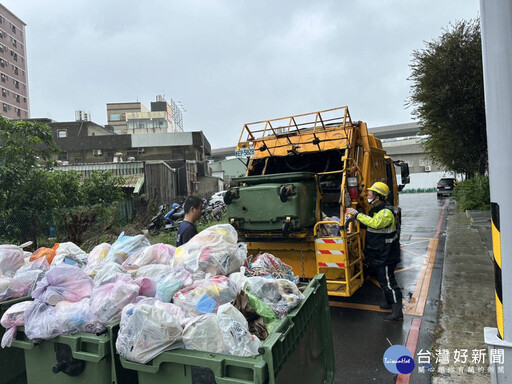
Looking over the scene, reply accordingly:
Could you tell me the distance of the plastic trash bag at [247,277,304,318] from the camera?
7.35ft

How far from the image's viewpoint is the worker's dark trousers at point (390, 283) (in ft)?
15.1

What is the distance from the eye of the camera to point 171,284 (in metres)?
2.31

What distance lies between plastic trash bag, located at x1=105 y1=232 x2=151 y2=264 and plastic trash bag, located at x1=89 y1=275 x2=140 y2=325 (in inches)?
35.5

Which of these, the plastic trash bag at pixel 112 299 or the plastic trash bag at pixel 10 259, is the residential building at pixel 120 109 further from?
the plastic trash bag at pixel 112 299

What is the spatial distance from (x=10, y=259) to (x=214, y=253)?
198 cm

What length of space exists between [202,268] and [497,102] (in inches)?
83.3

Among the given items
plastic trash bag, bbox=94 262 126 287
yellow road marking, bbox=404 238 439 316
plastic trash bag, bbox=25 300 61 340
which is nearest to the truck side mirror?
yellow road marking, bbox=404 238 439 316

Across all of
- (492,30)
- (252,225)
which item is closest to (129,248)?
(252,225)

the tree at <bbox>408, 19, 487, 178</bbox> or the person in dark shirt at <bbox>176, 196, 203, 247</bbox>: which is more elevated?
the tree at <bbox>408, 19, 487, 178</bbox>

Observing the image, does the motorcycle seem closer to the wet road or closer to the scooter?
the scooter

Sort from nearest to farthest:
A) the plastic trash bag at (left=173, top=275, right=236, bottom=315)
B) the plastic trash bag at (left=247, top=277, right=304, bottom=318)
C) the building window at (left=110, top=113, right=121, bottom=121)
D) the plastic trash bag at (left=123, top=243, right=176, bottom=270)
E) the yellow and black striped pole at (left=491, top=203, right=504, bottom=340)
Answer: the yellow and black striped pole at (left=491, top=203, right=504, bottom=340)
the plastic trash bag at (left=173, top=275, right=236, bottom=315)
the plastic trash bag at (left=247, top=277, right=304, bottom=318)
the plastic trash bag at (left=123, top=243, right=176, bottom=270)
the building window at (left=110, top=113, right=121, bottom=121)

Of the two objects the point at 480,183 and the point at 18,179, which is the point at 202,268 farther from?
the point at 480,183

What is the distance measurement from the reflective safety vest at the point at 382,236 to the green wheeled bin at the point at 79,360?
3.39 metres

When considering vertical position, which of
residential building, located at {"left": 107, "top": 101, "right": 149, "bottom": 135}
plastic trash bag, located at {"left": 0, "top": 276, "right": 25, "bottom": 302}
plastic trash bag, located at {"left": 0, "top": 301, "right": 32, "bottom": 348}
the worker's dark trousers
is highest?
residential building, located at {"left": 107, "top": 101, "right": 149, "bottom": 135}
